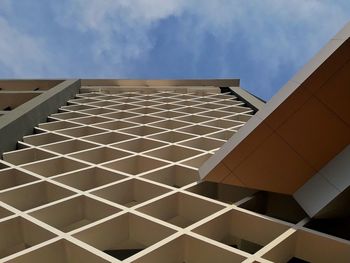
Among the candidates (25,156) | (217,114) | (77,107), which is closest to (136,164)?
(25,156)

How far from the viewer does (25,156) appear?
11125 millimetres

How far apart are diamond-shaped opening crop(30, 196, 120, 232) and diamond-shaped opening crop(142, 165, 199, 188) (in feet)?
5.59

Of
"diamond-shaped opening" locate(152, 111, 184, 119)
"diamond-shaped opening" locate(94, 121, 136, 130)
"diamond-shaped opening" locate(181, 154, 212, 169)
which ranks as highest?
"diamond-shaped opening" locate(152, 111, 184, 119)

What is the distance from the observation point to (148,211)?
7.75 meters

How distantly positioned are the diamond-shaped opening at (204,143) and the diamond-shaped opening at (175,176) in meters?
2.41

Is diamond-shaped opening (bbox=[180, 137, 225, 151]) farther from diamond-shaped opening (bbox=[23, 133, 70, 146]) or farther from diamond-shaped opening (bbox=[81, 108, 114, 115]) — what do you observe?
diamond-shaped opening (bbox=[81, 108, 114, 115])

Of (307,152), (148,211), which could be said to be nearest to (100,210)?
(148,211)

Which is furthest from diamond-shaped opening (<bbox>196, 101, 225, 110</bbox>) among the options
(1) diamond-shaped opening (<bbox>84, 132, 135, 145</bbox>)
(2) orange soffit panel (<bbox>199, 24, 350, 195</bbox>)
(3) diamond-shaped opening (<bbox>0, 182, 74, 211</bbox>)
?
(3) diamond-shaped opening (<bbox>0, 182, 74, 211</bbox>)

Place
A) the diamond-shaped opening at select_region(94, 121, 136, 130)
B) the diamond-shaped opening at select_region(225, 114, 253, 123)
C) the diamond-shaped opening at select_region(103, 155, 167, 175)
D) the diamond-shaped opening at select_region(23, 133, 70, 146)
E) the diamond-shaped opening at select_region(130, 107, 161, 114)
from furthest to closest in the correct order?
the diamond-shaped opening at select_region(130, 107, 161, 114) < the diamond-shaped opening at select_region(225, 114, 253, 123) < the diamond-shaped opening at select_region(94, 121, 136, 130) < the diamond-shaped opening at select_region(23, 133, 70, 146) < the diamond-shaped opening at select_region(103, 155, 167, 175)

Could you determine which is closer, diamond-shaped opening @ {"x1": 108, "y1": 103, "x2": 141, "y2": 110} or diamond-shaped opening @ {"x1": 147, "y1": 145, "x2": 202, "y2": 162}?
diamond-shaped opening @ {"x1": 147, "y1": 145, "x2": 202, "y2": 162}

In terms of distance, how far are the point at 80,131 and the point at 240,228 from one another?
8.19 meters

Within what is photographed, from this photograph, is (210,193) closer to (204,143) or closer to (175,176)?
(175,176)

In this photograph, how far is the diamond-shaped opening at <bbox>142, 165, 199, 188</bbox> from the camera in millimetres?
9484

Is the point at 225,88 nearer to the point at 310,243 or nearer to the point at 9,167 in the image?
the point at 9,167
